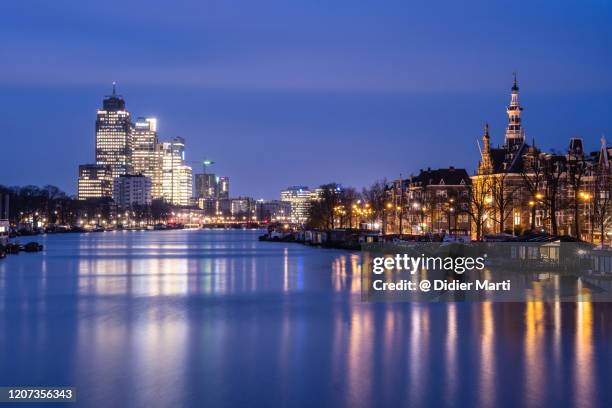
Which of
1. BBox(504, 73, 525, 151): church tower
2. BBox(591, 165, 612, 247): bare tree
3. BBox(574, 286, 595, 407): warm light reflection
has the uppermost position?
BBox(504, 73, 525, 151): church tower

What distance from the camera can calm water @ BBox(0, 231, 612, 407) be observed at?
2183 centimetres

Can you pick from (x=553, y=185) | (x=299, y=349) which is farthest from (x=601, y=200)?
(x=299, y=349)

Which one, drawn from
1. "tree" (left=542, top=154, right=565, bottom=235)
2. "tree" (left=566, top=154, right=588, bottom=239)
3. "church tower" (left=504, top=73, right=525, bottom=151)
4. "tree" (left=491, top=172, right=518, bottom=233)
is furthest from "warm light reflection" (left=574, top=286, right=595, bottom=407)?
"church tower" (left=504, top=73, right=525, bottom=151)

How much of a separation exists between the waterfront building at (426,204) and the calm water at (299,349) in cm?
7684

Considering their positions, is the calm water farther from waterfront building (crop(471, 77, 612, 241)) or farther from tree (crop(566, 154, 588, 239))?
waterfront building (crop(471, 77, 612, 241))

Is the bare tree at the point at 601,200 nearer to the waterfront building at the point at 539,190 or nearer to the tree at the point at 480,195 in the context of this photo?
the waterfront building at the point at 539,190

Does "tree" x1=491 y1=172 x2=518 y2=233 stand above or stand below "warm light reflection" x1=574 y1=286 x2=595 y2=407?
above

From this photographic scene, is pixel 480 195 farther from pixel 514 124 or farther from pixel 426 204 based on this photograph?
pixel 514 124

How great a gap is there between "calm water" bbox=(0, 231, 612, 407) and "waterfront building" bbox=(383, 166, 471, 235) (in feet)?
252

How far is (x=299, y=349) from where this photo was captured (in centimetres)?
2786

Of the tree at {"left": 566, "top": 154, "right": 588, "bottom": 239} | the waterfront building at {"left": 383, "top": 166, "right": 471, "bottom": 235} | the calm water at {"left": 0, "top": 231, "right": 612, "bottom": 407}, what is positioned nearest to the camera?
the calm water at {"left": 0, "top": 231, "right": 612, "bottom": 407}

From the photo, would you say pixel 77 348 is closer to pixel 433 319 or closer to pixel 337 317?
pixel 337 317

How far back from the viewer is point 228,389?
875 inches

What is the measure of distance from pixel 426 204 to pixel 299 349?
9895cm
